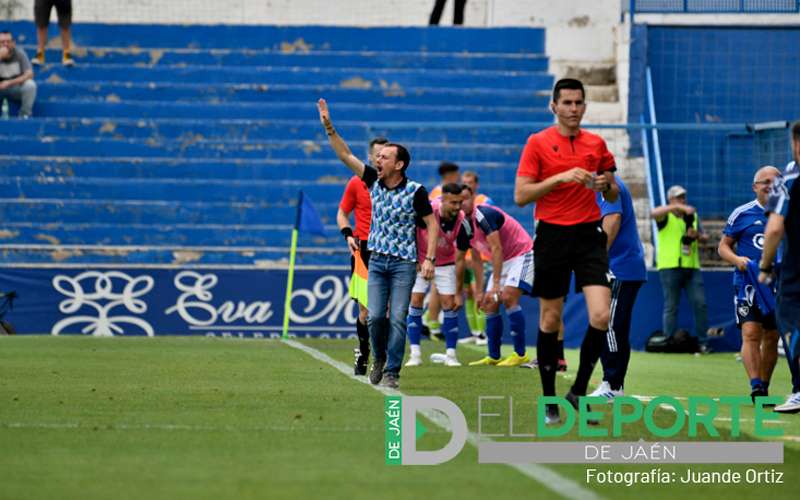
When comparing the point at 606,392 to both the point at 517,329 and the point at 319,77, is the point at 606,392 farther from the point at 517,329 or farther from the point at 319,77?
the point at 319,77

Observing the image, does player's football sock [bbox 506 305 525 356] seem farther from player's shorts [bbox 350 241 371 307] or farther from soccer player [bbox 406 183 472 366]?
player's shorts [bbox 350 241 371 307]

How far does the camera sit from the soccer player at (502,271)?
16156 mm

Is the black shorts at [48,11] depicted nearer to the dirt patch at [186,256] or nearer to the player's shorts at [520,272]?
the dirt patch at [186,256]

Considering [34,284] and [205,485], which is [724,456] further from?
[34,284]

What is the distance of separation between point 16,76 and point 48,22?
71.5 inches

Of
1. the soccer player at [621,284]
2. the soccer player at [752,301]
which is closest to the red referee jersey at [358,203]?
the soccer player at [621,284]

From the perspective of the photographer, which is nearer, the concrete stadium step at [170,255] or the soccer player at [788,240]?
the soccer player at [788,240]

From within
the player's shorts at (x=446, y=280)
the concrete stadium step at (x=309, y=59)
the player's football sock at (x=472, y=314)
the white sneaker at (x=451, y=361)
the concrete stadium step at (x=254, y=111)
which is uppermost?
the concrete stadium step at (x=309, y=59)

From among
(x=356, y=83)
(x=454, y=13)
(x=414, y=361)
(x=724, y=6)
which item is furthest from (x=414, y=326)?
(x=454, y=13)

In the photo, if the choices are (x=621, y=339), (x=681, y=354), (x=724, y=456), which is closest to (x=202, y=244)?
(x=681, y=354)

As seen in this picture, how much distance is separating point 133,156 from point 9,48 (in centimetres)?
267

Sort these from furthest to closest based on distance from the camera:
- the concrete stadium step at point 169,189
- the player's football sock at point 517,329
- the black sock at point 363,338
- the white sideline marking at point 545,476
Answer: the concrete stadium step at point 169,189, the player's football sock at point 517,329, the black sock at point 363,338, the white sideline marking at point 545,476

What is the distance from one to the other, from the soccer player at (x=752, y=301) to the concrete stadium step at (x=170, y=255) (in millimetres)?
12837

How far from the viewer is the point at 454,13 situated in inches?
1204
